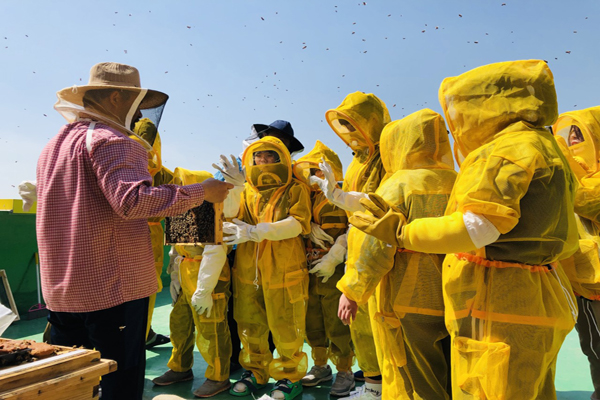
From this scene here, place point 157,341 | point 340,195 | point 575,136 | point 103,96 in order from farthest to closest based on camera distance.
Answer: point 157,341 < point 575,136 < point 340,195 < point 103,96

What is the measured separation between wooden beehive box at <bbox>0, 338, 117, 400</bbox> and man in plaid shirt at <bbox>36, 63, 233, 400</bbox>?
45 centimetres

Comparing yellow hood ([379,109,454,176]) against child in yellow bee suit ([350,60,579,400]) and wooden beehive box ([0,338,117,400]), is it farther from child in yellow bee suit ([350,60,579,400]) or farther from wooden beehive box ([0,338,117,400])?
wooden beehive box ([0,338,117,400])

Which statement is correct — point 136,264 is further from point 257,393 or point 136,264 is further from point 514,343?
point 257,393

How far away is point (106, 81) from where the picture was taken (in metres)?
2.43

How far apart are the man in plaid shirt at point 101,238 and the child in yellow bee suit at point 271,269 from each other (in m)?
1.58

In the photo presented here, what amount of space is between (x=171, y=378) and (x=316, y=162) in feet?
8.20

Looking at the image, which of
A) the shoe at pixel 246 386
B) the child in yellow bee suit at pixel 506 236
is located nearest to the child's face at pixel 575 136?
the child in yellow bee suit at pixel 506 236

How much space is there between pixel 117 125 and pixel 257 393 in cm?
275

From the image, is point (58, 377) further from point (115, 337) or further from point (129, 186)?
point (129, 186)

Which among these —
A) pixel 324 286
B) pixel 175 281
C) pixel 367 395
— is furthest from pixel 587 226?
pixel 175 281

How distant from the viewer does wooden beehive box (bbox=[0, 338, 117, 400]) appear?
1405 mm

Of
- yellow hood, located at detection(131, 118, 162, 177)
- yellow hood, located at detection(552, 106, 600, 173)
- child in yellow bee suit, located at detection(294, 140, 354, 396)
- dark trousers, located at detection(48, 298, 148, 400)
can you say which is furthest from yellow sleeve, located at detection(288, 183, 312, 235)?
yellow hood, located at detection(552, 106, 600, 173)

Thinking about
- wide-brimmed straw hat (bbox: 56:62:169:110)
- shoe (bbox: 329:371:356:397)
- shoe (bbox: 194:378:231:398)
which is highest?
wide-brimmed straw hat (bbox: 56:62:169:110)

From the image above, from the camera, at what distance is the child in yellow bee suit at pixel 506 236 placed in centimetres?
178
